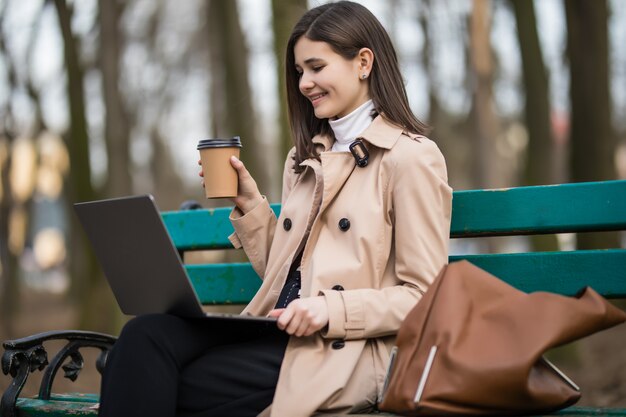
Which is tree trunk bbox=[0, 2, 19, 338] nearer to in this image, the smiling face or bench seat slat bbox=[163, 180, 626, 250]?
the smiling face

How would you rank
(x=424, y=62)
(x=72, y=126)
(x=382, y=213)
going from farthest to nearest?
(x=424, y=62)
(x=72, y=126)
(x=382, y=213)

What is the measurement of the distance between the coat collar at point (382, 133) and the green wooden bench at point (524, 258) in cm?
50

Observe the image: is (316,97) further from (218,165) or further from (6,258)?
(6,258)

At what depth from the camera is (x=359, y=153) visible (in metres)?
3.22

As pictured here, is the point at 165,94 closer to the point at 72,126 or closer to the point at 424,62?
the point at 424,62

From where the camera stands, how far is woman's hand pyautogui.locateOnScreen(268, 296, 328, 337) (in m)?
2.79

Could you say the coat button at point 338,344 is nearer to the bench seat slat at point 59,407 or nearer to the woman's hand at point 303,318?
the woman's hand at point 303,318

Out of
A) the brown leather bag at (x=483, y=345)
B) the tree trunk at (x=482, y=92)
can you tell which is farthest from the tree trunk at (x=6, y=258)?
the brown leather bag at (x=483, y=345)

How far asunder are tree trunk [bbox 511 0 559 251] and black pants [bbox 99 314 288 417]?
544 cm

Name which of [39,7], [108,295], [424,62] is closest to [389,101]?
[108,295]

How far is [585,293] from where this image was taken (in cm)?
255

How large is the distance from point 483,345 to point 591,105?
A: 197 inches

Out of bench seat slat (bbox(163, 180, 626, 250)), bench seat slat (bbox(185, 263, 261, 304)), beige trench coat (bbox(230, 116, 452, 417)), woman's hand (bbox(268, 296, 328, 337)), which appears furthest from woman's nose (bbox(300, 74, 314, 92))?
bench seat slat (bbox(185, 263, 261, 304))

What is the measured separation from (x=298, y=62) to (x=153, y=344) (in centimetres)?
125
